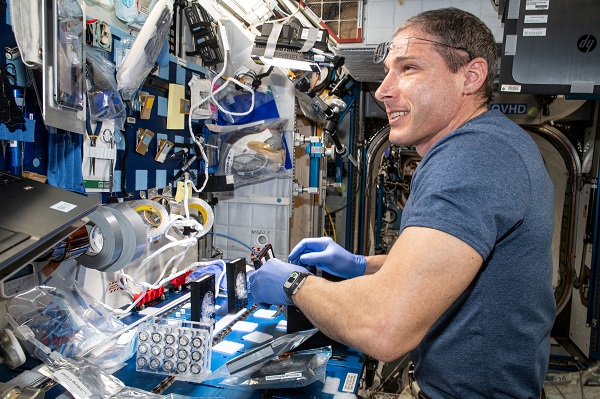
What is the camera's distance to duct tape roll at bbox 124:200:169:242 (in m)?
2.43

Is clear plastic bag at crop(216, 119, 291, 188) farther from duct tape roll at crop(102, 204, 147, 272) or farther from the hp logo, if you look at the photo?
the hp logo

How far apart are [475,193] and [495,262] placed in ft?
1.00

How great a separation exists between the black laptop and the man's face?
1.20m

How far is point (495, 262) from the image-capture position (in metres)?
1.31

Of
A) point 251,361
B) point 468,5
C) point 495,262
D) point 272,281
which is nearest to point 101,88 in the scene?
point 272,281

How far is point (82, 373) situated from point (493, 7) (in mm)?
3555

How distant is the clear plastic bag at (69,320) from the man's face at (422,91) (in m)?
1.61

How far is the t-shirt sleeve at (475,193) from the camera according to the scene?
1118 millimetres

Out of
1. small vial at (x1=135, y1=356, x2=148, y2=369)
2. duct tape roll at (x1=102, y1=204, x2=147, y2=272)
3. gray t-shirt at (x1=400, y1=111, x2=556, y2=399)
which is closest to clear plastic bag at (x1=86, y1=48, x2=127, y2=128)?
duct tape roll at (x1=102, y1=204, x2=147, y2=272)

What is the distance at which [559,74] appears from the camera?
3129 millimetres

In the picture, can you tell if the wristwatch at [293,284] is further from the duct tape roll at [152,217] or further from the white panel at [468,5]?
the white panel at [468,5]

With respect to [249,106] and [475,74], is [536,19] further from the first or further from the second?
[249,106]

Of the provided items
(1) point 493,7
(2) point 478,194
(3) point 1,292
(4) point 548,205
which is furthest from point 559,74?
(3) point 1,292

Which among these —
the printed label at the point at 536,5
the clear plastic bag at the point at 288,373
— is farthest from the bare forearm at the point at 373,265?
the printed label at the point at 536,5
